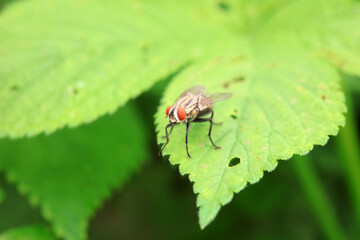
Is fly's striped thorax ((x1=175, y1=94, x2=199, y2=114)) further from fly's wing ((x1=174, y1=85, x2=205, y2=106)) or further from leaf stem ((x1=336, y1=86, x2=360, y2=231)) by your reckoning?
leaf stem ((x1=336, y1=86, x2=360, y2=231))

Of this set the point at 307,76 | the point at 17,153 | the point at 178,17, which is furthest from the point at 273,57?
the point at 17,153

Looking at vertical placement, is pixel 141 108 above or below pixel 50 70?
below

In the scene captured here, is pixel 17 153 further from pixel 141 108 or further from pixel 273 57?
pixel 273 57

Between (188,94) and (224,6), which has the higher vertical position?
(188,94)

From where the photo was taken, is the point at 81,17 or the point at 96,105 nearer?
the point at 96,105

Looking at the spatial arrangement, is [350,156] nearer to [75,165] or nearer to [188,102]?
[188,102]

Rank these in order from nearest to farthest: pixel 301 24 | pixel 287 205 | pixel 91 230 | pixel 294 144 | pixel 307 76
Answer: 1. pixel 294 144
2. pixel 307 76
3. pixel 301 24
4. pixel 287 205
5. pixel 91 230

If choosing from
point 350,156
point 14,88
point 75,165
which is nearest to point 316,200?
point 350,156

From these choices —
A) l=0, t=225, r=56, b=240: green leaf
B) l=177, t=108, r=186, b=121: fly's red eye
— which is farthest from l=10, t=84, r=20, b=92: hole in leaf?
l=177, t=108, r=186, b=121: fly's red eye
